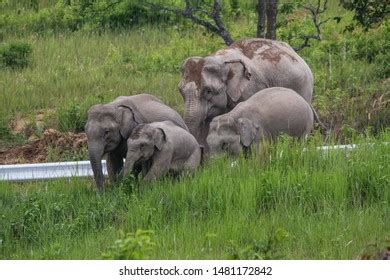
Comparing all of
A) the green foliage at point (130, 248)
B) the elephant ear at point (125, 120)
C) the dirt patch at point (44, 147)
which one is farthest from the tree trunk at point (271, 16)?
the green foliage at point (130, 248)

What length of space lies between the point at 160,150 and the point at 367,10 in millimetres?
5450

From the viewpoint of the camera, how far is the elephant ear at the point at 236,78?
1328cm

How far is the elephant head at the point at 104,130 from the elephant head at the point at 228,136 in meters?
0.81

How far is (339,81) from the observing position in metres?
16.4

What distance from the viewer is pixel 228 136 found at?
39.1 ft

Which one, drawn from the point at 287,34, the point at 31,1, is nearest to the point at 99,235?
the point at 287,34

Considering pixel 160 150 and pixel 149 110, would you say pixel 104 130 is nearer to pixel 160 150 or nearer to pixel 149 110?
pixel 160 150

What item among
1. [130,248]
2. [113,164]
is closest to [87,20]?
[113,164]

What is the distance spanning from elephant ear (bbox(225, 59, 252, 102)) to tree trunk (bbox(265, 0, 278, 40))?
2.34 meters

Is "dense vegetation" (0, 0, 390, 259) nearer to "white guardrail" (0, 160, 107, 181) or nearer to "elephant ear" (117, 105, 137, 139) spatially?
"white guardrail" (0, 160, 107, 181)

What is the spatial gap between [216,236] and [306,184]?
5.30 feet

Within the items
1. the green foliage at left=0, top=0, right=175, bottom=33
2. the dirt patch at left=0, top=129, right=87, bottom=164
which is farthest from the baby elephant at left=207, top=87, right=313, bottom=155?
the green foliage at left=0, top=0, right=175, bottom=33

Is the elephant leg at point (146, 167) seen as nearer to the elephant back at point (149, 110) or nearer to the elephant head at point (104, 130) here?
the elephant head at point (104, 130)

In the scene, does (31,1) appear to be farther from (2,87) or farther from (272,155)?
(272,155)
